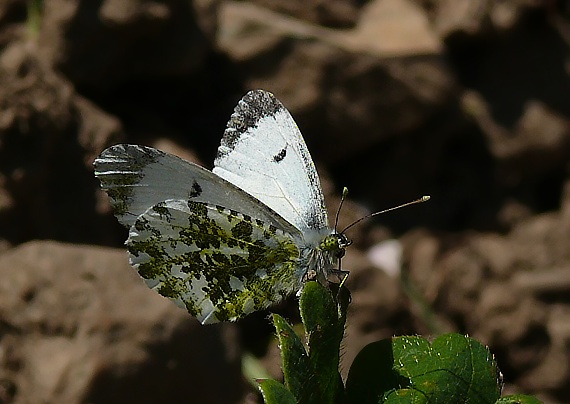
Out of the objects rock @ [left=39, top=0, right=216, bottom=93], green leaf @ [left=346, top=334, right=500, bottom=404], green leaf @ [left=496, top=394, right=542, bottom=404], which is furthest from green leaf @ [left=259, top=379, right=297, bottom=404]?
rock @ [left=39, top=0, right=216, bottom=93]

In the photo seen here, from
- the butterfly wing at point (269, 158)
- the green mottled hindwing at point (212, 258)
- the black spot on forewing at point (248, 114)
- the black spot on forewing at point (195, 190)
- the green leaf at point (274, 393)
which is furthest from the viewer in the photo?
the black spot on forewing at point (248, 114)

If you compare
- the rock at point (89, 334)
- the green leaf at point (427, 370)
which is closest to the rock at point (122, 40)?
the rock at point (89, 334)

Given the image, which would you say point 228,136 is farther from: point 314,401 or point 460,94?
point 460,94

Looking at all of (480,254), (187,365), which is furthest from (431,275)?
(187,365)

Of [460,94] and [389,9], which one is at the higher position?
[389,9]

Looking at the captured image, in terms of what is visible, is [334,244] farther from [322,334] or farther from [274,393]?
[274,393]

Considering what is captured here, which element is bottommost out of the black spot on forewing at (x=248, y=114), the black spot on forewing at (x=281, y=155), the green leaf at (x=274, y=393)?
the green leaf at (x=274, y=393)

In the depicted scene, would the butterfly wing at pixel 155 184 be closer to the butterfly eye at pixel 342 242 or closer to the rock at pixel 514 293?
the butterfly eye at pixel 342 242
